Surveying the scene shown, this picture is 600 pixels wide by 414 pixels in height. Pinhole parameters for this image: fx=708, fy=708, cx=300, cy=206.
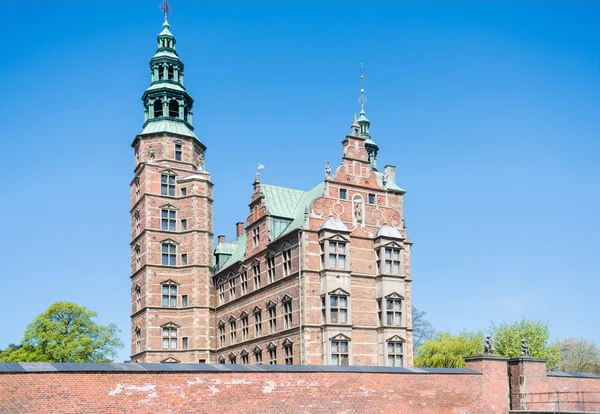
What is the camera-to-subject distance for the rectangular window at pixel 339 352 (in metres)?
40.7

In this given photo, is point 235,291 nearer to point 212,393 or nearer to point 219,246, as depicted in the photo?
point 219,246

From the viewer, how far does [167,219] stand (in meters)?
53.2

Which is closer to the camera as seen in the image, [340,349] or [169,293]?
[340,349]

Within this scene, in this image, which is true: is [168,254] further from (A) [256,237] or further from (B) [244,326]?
(B) [244,326]

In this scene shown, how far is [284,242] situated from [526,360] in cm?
1849

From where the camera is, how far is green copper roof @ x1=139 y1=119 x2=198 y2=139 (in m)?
54.8

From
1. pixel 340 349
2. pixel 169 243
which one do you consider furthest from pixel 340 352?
pixel 169 243

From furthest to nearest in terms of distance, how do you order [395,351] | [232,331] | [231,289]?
1. [231,289]
2. [232,331]
3. [395,351]

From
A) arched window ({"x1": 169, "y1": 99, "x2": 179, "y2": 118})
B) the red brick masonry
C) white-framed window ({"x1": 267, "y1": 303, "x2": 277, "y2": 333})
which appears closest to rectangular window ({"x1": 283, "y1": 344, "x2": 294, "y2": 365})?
white-framed window ({"x1": 267, "y1": 303, "x2": 277, "y2": 333})

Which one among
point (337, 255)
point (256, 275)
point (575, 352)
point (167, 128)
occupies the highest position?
point (167, 128)

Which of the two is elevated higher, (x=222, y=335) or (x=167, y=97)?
(x=167, y=97)

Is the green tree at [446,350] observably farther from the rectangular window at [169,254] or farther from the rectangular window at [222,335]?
the rectangular window at [169,254]

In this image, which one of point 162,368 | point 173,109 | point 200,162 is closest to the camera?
point 162,368

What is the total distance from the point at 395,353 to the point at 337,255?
22.3 ft
